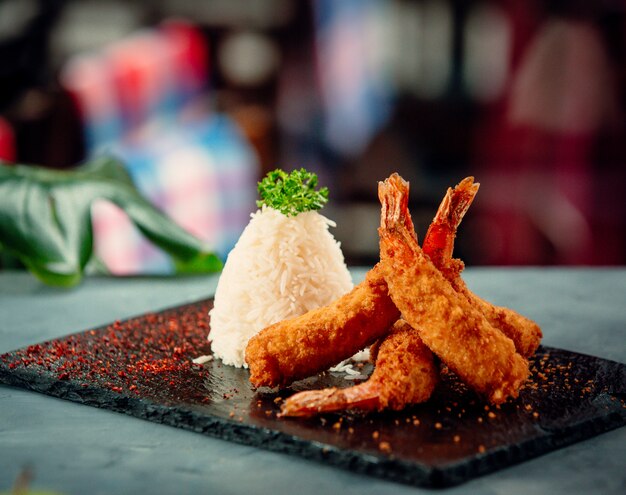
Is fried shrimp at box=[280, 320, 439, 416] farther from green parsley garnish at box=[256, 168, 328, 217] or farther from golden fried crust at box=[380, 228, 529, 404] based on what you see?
green parsley garnish at box=[256, 168, 328, 217]

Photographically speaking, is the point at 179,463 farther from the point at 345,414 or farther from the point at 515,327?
the point at 515,327

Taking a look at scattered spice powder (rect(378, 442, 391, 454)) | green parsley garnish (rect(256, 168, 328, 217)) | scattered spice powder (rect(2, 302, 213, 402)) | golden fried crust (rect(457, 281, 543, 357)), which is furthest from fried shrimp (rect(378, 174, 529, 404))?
scattered spice powder (rect(2, 302, 213, 402))

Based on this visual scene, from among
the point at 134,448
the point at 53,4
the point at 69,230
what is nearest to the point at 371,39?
the point at 53,4

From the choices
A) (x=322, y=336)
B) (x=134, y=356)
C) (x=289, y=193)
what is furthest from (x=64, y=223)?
(x=322, y=336)

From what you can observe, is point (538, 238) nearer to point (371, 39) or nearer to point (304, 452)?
point (371, 39)

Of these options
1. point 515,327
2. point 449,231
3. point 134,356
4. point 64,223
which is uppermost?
point 449,231
